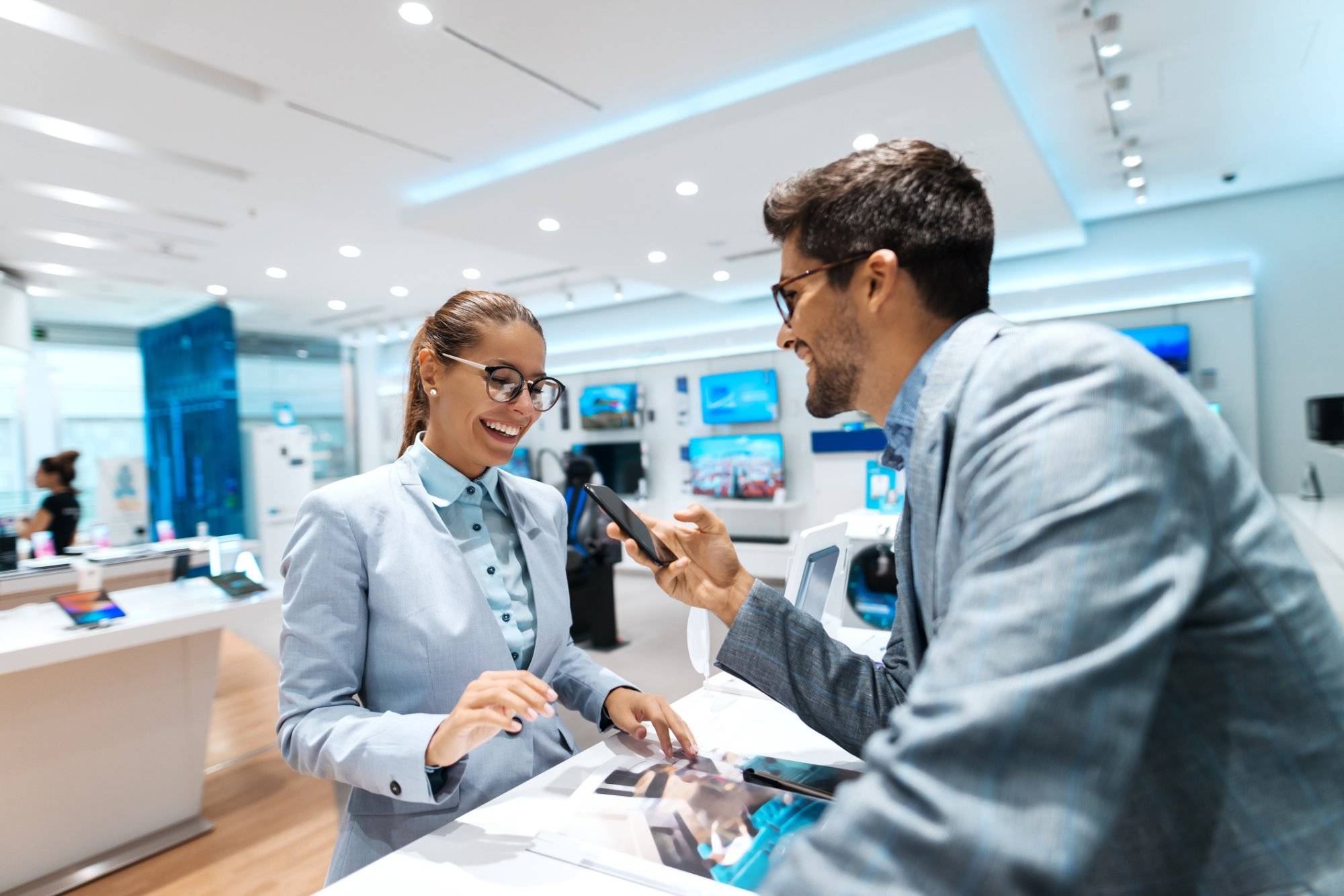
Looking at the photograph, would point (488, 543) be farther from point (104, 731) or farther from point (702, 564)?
point (104, 731)

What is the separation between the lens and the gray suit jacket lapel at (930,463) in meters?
0.74

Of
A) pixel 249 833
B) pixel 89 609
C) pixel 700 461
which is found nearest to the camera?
pixel 89 609

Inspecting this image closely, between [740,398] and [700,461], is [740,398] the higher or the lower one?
the higher one

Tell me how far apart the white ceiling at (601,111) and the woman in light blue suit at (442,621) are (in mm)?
2242

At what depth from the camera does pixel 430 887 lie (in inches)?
37.9

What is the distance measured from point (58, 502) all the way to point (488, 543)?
613 cm

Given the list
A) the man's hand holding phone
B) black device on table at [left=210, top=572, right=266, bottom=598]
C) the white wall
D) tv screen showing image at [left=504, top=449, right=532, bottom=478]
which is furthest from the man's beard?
tv screen showing image at [left=504, top=449, right=532, bottom=478]

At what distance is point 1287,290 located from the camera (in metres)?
6.07

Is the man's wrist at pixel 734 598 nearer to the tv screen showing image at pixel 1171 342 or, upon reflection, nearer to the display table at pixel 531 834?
the display table at pixel 531 834

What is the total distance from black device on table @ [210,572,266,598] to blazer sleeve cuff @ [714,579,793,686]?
9.35 feet

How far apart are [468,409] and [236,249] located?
616 centimetres

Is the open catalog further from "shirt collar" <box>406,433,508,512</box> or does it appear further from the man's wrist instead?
"shirt collar" <box>406,433,508,512</box>

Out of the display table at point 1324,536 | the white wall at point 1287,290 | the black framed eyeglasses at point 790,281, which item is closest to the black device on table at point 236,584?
the black framed eyeglasses at point 790,281

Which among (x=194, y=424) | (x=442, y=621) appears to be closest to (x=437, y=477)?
(x=442, y=621)
